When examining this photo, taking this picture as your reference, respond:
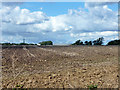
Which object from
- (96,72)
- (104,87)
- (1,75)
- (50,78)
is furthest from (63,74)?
(1,75)

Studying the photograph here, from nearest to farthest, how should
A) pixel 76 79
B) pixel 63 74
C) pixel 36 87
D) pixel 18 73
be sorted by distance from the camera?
pixel 36 87, pixel 76 79, pixel 63 74, pixel 18 73

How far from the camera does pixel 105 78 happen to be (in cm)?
1113

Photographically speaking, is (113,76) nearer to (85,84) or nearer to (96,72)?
(96,72)

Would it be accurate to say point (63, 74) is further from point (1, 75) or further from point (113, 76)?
point (1, 75)

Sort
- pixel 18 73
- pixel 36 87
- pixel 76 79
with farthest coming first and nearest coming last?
pixel 18 73 → pixel 76 79 → pixel 36 87

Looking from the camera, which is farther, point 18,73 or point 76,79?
point 18,73

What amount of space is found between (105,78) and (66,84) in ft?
7.59

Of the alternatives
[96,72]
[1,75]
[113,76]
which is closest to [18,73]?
[1,75]

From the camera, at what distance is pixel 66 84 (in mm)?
10250

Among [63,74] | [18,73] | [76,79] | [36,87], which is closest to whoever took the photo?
[36,87]

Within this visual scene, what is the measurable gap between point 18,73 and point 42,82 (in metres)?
2.83

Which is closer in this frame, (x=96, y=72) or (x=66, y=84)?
(x=66, y=84)

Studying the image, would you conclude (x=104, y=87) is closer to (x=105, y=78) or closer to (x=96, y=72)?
(x=105, y=78)

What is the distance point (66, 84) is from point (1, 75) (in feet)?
14.6
